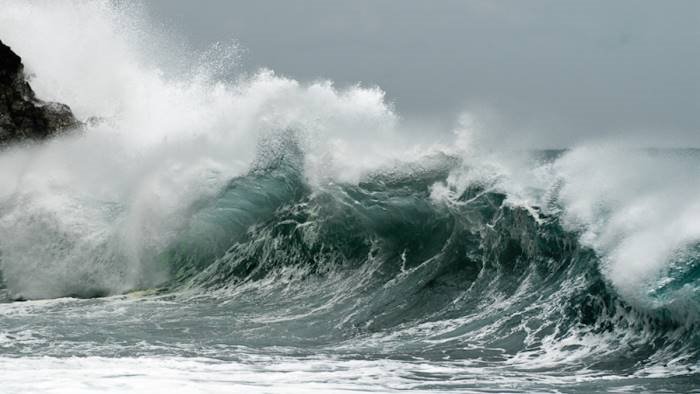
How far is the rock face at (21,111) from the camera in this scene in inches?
651

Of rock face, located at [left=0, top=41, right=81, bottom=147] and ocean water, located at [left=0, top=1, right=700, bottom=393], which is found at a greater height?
rock face, located at [left=0, top=41, right=81, bottom=147]

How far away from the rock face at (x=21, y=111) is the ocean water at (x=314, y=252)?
0.36 meters

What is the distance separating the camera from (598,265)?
11367 millimetres

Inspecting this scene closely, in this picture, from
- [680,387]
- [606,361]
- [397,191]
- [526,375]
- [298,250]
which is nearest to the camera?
[680,387]

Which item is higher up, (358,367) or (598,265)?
(598,265)

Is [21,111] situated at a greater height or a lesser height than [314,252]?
greater

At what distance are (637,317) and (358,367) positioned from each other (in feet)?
11.5

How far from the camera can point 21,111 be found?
55.3 feet

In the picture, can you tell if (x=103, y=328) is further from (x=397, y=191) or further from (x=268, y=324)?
(x=397, y=191)

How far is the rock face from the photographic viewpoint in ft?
54.3

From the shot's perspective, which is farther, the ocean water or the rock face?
the rock face

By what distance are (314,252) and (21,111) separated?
6841mm

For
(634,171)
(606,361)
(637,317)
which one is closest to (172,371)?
(606,361)

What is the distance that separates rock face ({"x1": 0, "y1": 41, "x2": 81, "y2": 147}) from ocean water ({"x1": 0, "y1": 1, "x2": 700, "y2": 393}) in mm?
360
